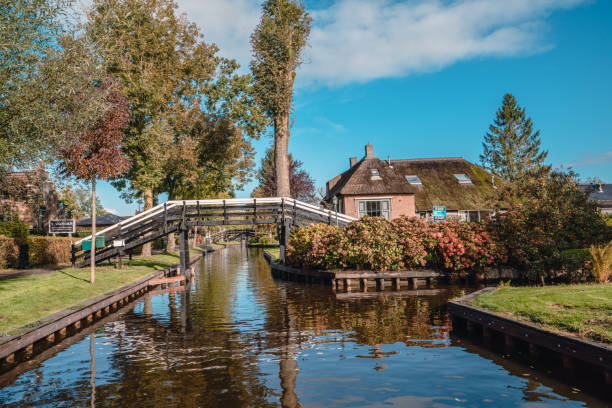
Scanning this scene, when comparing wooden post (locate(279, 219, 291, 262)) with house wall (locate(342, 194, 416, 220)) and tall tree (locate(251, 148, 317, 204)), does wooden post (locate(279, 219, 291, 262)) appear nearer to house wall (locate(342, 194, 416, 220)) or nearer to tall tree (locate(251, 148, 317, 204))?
house wall (locate(342, 194, 416, 220))

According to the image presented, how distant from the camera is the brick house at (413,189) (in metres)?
35.3

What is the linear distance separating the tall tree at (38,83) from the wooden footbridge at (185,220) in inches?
379

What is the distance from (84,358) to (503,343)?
8470 millimetres

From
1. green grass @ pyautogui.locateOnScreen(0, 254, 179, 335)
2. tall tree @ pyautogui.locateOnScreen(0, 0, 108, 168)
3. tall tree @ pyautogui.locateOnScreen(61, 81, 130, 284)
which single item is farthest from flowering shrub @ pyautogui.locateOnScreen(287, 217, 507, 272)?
tall tree @ pyautogui.locateOnScreen(0, 0, 108, 168)

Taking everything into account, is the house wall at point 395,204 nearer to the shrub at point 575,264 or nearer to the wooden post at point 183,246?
the wooden post at point 183,246

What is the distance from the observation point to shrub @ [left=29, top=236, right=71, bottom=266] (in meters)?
23.2

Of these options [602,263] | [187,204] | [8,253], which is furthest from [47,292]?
[602,263]

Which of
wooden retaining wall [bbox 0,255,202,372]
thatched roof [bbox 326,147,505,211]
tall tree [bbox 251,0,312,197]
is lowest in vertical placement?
wooden retaining wall [bbox 0,255,202,372]

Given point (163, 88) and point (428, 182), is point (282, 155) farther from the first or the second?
point (428, 182)

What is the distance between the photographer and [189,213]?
22.2m

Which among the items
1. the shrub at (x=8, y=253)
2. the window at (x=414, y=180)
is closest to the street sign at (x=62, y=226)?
the shrub at (x=8, y=253)

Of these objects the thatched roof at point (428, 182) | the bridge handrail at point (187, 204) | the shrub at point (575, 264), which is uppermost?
the thatched roof at point (428, 182)

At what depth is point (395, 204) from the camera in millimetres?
35219

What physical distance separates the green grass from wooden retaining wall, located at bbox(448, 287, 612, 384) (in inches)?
385
